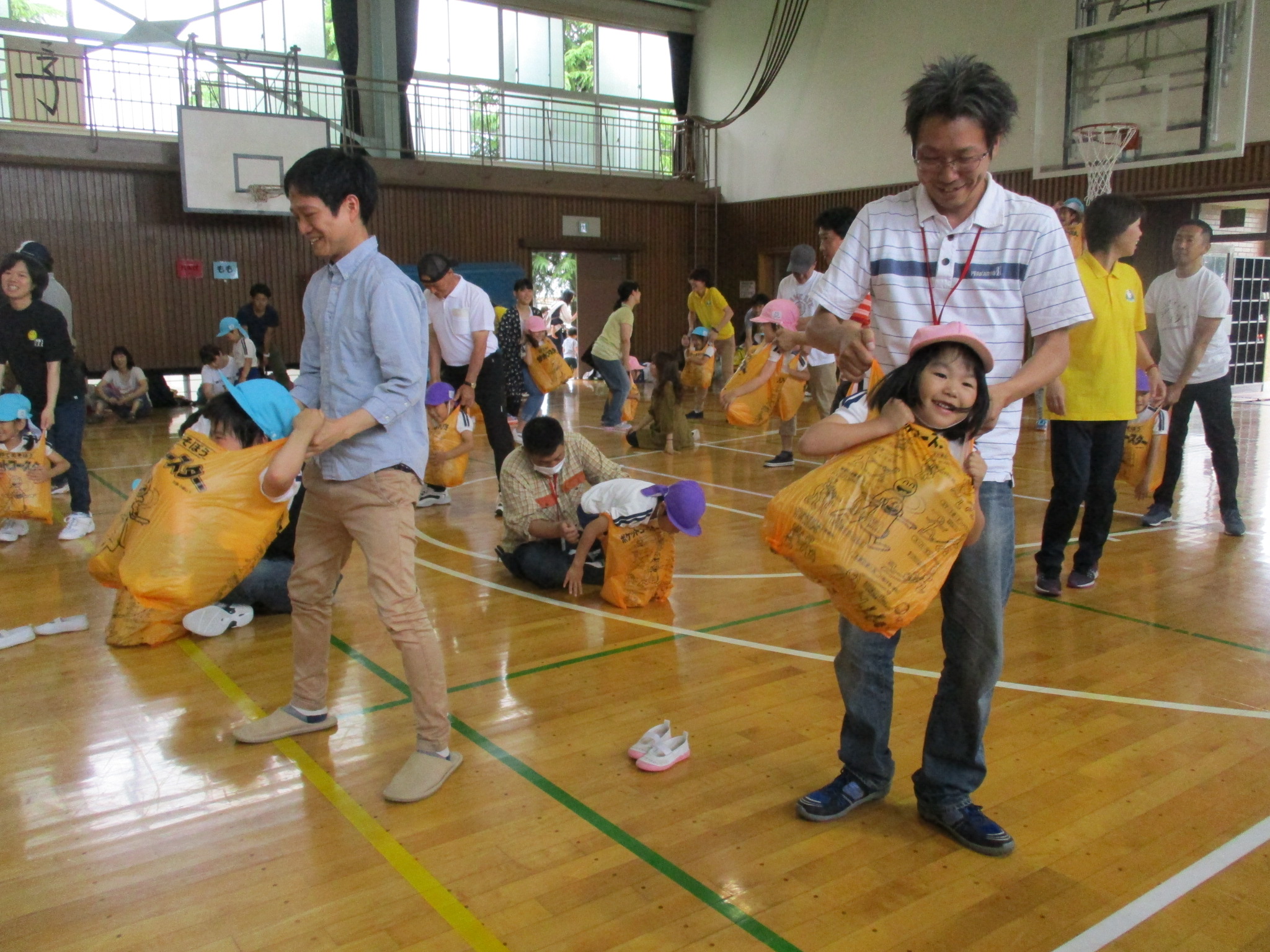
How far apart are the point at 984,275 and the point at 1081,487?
8.55 ft

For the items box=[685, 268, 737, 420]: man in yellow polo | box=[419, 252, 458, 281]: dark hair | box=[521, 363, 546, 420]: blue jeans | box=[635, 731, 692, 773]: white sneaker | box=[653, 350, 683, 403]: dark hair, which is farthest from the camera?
box=[685, 268, 737, 420]: man in yellow polo

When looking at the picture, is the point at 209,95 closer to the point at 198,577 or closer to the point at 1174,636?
the point at 198,577

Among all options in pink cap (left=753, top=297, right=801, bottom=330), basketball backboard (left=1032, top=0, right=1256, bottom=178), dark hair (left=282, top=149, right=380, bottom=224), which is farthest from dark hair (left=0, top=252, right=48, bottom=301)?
basketball backboard (left=1032, top=0, right=1256, bottom=178)

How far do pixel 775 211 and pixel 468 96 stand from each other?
5.36 meters

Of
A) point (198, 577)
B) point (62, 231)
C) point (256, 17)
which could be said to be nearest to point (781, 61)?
point (256, 17)

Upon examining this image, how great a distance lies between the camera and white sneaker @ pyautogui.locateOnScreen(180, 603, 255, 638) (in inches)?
155

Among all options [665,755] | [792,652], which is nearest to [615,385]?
[792,652]

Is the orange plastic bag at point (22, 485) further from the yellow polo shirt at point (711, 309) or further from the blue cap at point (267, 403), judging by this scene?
the yellow polo shirt at point (711, 309)

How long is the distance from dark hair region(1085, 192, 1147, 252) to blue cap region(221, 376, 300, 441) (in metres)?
3.43

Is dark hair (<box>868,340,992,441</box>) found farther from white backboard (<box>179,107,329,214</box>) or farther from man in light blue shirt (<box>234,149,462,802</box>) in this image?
white backboard (<box>179,107,329,214</box>)

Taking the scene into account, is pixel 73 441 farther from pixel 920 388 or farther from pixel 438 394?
pixel 920 388

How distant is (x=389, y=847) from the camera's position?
2.40m

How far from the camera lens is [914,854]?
7.75ft

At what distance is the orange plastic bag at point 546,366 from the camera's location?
939 centimetres
